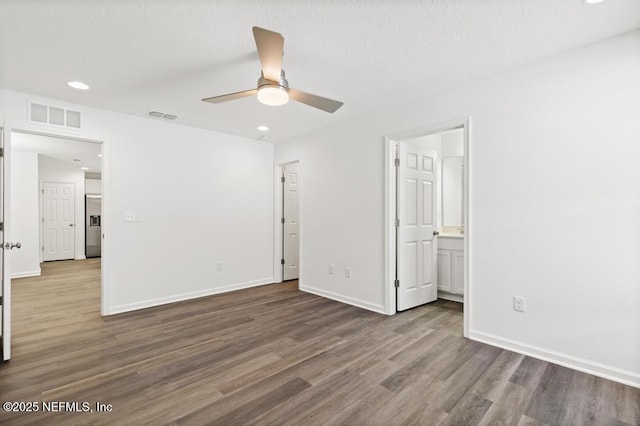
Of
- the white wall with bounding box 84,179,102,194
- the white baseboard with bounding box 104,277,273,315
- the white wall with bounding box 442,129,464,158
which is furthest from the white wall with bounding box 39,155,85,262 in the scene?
the white wall with bounding box 442,129,464,158

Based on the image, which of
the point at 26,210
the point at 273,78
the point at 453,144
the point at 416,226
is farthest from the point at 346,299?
the point at 26,210

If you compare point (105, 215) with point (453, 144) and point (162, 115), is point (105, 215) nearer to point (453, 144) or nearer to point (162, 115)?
point (162, 115)

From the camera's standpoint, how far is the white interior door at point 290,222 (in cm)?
548

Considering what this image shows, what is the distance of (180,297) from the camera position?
429cm

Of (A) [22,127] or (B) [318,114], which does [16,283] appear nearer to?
(A) [22,127]

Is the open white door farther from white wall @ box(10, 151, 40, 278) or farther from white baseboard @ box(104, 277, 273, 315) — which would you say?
white wall @ box(10, 151, 40, 278)

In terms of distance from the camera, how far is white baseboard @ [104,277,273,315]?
12.4ft

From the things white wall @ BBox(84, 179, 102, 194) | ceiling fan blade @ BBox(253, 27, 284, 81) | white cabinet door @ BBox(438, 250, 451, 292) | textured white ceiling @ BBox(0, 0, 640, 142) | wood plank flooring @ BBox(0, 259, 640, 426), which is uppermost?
textured white ceiling @ BBox(0, 0, 640, 142)

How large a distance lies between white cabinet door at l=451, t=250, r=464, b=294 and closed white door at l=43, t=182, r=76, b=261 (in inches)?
377

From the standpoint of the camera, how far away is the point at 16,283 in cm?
539

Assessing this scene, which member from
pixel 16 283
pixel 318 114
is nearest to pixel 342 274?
pixel 318 114

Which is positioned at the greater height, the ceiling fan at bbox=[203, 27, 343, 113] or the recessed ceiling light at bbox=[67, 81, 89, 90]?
the recessed ceiling light at bbox=[67, 81, 89, 90]

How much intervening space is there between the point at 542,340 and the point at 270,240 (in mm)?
3945

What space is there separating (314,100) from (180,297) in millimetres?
3430
